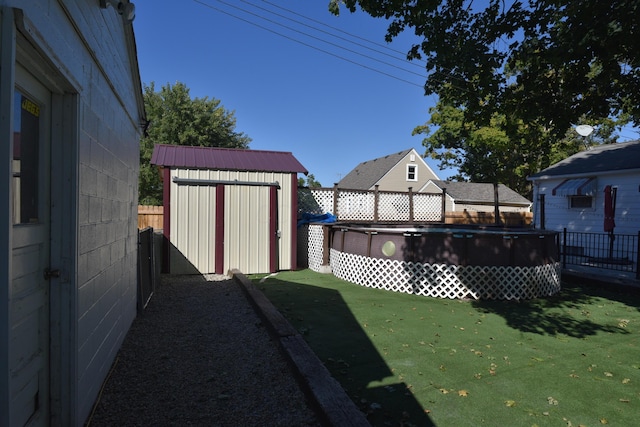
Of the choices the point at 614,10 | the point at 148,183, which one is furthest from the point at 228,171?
the point at 148,183

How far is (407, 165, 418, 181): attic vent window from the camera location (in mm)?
31609

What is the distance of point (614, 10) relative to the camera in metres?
4.95

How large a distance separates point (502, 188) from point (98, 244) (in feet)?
105

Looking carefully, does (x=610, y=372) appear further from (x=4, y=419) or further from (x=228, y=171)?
(x=228, y=171)

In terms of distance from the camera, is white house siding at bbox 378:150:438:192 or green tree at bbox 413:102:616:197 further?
white house siding at bbox 378:150:438:192

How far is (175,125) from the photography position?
3156 cm

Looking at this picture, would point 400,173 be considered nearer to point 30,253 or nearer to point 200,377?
point 200,377

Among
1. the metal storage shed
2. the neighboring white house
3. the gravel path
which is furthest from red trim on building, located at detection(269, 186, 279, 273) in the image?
the neighboring white house

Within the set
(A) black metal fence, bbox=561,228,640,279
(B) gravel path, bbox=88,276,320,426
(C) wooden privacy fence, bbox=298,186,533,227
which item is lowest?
(B) gravel path, bbox=88,276,320,426

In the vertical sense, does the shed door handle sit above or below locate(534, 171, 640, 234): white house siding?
below

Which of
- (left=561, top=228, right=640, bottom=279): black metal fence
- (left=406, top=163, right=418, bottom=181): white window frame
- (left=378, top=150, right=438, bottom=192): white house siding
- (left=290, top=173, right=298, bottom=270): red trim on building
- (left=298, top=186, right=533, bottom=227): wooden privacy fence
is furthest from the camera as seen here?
(left=406, top=163, right=418, bottom=181): white window frame

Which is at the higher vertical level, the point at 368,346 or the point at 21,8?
the point at 21,8

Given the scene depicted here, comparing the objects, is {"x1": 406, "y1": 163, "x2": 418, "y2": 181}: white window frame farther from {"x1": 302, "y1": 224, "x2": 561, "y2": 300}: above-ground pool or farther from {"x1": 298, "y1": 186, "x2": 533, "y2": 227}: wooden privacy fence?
{"x1": 302, "y1": 224, "x2": 561, "y2": 300}: above-ground pool

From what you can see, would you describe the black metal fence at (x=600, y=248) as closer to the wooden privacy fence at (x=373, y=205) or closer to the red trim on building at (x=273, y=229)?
the wooden privacy fence at (x=373, y=205)
